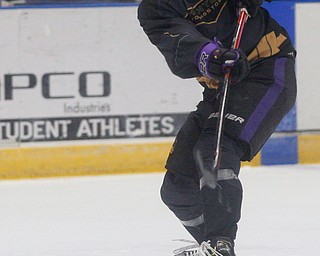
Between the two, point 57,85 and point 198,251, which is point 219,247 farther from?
point 57,85

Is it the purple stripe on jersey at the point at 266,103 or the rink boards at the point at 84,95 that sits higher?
the purple stripe on jersey at the point at 266,103

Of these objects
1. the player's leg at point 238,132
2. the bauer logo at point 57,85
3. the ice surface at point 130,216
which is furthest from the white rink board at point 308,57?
the player's leg at point 238,132

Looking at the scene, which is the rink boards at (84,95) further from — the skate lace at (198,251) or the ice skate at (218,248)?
the ice skate at (218,248)

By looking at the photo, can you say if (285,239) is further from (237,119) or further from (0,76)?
(0,76)

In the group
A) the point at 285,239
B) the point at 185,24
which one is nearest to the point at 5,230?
the point at 285,239

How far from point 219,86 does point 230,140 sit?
0.70 ft

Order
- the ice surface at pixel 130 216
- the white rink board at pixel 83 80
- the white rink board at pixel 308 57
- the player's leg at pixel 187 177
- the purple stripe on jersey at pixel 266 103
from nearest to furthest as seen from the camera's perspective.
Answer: the purple stripe on jersey at pixel 266 103, the player's leg at pixel 187 177, the ice surface at pixel 130 216, the white rink board at pixel 83 80, the white rink board at pixel 308 57

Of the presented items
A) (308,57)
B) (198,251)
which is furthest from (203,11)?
(308,57)

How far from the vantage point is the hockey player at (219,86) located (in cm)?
275

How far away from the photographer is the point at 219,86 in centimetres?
300

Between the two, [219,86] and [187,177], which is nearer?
[219,86]

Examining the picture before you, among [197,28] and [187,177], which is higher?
[197,28]

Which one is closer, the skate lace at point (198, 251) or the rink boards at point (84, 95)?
the skate lace at point (198, 251)

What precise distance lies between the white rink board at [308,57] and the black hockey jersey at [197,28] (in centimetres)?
310
